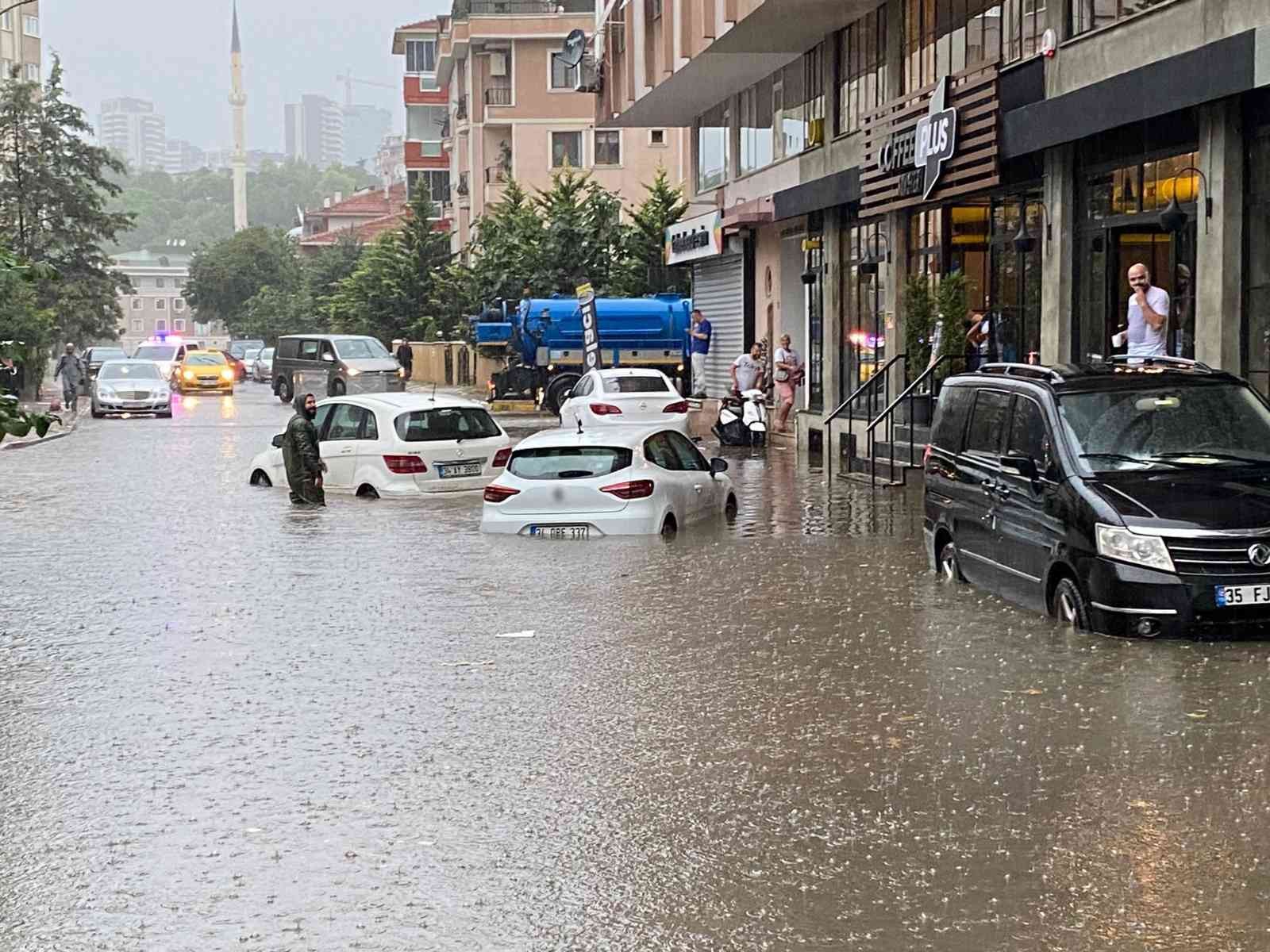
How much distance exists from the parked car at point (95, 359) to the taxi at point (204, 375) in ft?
6.64

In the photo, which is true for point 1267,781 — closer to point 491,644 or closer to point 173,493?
point 491,644

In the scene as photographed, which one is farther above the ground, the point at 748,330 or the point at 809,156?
the point at 809,156

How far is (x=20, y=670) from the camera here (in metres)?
12.1

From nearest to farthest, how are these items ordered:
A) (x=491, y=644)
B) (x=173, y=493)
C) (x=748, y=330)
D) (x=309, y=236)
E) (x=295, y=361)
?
1. (x=491, y=644)
2. (x=173, y=493)
3. (x=748, y=330)
4. (x=295, y=361)
5. (x=309, y=236)

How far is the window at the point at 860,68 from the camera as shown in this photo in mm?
31109

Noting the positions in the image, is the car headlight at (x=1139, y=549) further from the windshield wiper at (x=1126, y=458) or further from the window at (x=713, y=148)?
the window at (x=713, y=148)

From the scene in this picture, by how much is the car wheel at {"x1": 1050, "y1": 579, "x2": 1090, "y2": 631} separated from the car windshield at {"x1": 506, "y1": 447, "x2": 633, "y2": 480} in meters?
6.80

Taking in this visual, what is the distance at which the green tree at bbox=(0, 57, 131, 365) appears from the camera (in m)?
77.2

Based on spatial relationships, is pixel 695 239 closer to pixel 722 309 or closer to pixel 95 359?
pixel 722 309

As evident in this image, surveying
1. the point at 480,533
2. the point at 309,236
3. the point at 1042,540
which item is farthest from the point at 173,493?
the point at 309,236

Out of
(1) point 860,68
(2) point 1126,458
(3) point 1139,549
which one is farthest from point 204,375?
(3) point 1139,549

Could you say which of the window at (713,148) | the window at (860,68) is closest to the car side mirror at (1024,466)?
the window at (860,68)

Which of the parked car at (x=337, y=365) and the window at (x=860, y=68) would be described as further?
the parked car at (x=337, y=365)

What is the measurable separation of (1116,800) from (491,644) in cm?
548
